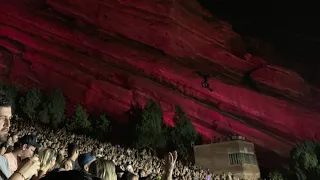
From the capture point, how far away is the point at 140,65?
64.8ft

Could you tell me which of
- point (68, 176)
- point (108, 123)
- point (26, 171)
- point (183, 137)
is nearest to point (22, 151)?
point (26, 171)

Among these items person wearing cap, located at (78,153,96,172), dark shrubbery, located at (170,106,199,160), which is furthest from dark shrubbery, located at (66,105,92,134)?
person wearing cap, located at (78,153,96,172)

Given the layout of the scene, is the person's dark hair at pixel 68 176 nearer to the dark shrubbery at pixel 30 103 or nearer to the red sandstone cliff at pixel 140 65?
the dark shrubbery at pixel 30 103

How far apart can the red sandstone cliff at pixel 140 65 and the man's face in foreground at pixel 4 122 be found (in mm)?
16898

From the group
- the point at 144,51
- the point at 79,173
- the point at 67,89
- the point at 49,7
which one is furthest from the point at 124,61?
the point at 79,173

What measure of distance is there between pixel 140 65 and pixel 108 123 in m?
4.10

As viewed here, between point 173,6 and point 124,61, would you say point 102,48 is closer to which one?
point 124,61

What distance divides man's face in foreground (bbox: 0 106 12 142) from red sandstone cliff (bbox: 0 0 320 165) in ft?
55.4

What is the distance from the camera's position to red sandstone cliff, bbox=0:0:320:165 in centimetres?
1905

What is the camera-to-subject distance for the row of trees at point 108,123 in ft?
52.9

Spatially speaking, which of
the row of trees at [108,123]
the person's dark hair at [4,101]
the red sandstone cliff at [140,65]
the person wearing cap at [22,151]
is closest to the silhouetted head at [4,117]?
the person's dark hair at [4,101]

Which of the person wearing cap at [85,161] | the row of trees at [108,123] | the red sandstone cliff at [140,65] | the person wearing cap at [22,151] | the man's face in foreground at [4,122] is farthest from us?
the red sandstone cliff at [140,65]

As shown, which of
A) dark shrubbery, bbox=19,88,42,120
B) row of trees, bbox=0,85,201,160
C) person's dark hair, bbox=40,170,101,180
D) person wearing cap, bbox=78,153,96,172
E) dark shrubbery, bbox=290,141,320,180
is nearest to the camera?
person's dark hair, bbox=40,170,101,180

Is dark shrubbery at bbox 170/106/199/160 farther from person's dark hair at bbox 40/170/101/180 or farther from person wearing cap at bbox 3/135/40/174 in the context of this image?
person's dark hair at bbox 40/170/101/180
